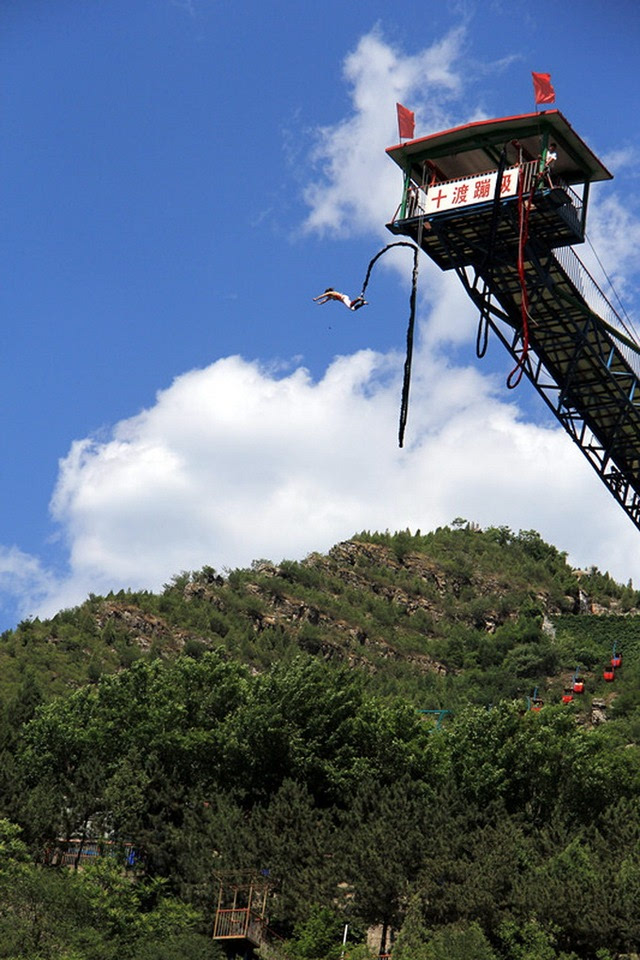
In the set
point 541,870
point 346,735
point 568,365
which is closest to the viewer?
point 568,365

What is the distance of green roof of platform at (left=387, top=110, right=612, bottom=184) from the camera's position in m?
29.5

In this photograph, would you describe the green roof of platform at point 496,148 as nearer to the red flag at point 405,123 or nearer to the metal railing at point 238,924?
the red flag at point 405,123

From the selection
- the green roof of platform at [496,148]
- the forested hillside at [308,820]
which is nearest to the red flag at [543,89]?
the green roof of platform at [496,148]

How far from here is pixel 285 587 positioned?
121 metres

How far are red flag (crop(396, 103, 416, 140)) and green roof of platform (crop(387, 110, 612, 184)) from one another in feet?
0.72

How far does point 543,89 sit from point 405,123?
3.74 m

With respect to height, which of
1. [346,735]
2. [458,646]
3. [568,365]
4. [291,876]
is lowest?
[291,876]

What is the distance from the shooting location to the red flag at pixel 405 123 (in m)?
31.1

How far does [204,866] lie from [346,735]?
871 centimetres

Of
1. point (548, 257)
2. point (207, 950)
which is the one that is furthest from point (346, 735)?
point (548, 257)

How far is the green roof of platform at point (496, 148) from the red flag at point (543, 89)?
0.99 feet

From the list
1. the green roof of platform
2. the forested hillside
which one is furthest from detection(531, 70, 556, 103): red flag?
the forested hillside

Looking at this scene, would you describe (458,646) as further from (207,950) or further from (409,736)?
(207,950)

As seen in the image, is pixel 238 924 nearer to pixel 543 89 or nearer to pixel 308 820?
pixel 308 820
